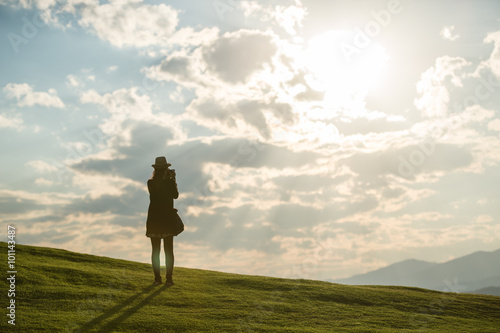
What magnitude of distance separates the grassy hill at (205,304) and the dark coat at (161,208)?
2504 mm

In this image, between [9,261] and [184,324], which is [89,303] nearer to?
[184,324]

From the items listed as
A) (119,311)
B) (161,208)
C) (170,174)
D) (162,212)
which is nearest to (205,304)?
(119,311)

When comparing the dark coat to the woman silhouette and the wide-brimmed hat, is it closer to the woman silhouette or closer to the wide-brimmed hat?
the woman silhouette

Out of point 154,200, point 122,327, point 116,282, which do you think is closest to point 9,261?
point 116,282

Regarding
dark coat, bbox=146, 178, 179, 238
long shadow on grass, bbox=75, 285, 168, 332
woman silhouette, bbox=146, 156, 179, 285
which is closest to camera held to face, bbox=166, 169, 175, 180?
woman silhouette, bbox=146, 156, 179, 285

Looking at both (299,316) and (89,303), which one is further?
(299,316)

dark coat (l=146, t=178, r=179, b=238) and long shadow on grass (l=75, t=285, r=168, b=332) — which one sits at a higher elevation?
dark coat (l=146, t=178, r=179, b=238)

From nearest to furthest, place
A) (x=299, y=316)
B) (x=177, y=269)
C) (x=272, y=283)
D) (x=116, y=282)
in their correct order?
1. (x=299, y=316)
2. (x=116, y=282)
3. (x=272, y=283)
4. (x=177, y=269)

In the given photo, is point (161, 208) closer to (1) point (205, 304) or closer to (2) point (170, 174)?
(2) point (170, 174)

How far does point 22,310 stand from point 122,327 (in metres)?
3.67

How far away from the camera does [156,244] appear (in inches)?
679

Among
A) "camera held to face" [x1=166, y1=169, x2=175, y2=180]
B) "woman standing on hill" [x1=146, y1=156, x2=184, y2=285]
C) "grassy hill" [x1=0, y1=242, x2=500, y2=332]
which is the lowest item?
"grassy hill" [x1=0, y1=242, x2=500, y2=332]

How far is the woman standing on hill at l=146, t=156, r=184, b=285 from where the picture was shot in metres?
17.0

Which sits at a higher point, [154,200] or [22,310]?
[154,200]
